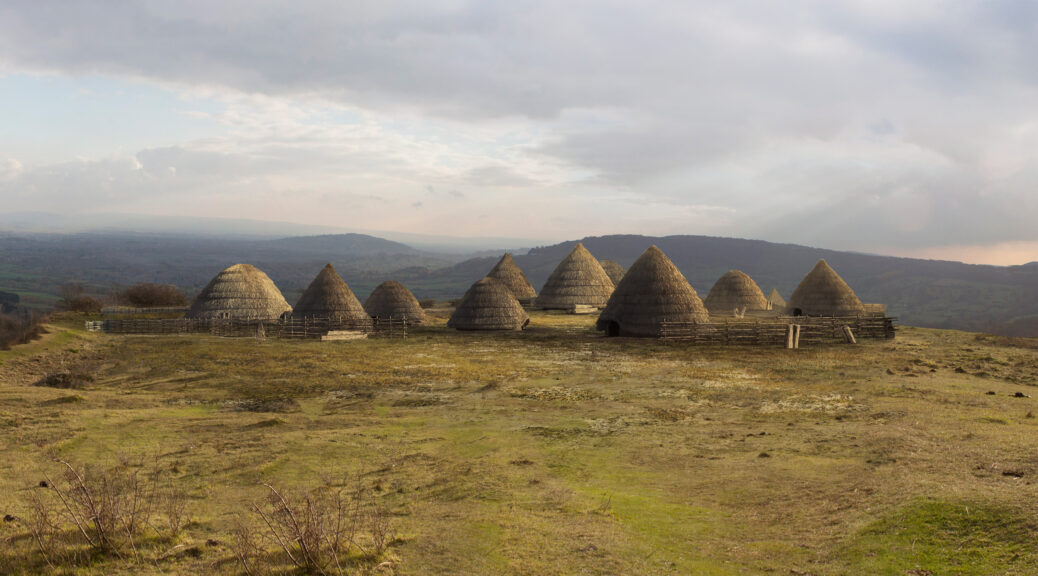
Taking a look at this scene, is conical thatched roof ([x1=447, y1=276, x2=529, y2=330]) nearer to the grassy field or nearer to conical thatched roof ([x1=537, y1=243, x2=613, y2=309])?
the grassy field

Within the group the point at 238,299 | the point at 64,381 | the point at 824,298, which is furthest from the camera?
the point at 238,299

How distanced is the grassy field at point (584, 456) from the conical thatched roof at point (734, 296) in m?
20.1

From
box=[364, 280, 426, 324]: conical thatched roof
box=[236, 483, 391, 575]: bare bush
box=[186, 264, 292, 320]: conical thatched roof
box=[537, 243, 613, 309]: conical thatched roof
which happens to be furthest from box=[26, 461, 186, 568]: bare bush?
box=[537, 243, 613, 309]: conical thatched roof

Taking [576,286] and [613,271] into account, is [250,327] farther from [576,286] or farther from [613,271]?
[613,271]

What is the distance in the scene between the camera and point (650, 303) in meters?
30.7

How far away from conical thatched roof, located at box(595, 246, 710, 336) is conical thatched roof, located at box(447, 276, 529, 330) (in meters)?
5.62

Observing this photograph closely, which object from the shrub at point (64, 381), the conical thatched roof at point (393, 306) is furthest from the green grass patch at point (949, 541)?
the conical thatched roof at point (393, 306)

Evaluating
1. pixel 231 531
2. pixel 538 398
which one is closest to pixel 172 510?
pixel 231 531

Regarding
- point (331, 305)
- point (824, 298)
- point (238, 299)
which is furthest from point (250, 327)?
point (824, 298)

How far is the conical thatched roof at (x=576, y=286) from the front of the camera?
1919 inches

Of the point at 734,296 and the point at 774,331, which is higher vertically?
the point at 734,296

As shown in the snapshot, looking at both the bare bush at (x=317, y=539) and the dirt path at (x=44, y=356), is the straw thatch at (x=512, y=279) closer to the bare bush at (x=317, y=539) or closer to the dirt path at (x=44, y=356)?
the dirt path at (x=44, y=356)

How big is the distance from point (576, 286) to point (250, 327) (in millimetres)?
24472

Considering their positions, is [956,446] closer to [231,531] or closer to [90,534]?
Answer: [231,531]
